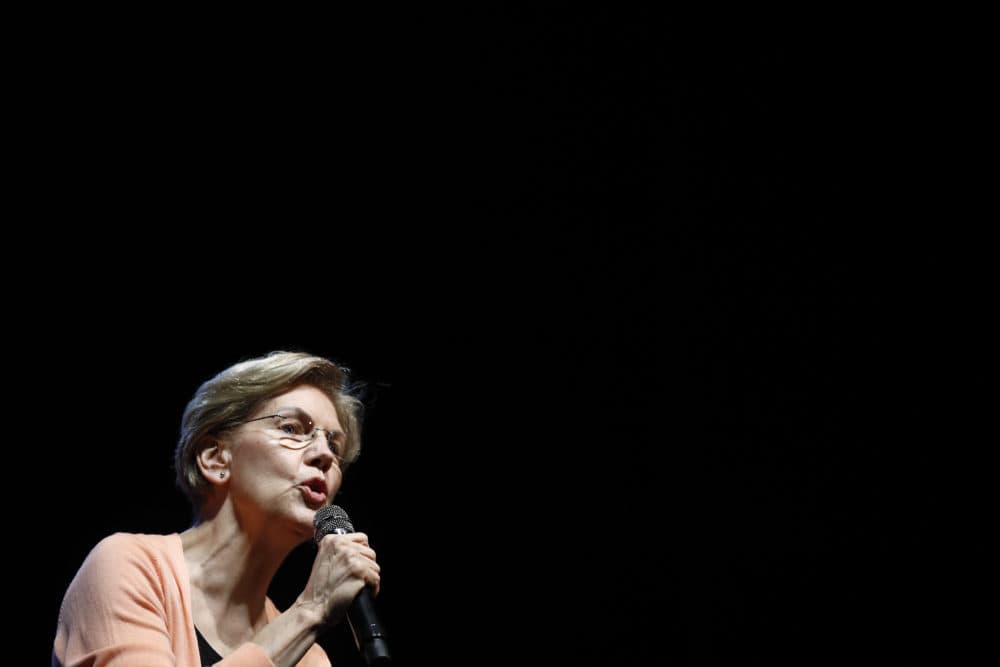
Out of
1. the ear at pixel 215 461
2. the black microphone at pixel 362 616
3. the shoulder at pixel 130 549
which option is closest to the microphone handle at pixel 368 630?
the black microphone at pixel 362 616

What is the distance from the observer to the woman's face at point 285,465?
6.36 feet

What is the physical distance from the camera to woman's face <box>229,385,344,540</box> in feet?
6.36

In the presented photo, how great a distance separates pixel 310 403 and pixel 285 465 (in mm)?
184

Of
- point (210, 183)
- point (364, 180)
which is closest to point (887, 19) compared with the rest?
point (364, 180)

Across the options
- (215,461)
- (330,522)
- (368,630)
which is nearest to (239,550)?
(215,461)

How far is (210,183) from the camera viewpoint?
10.4ft

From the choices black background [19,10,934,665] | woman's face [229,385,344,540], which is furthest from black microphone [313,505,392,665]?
black background [19,10,934,665]

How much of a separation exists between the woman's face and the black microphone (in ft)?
0.33

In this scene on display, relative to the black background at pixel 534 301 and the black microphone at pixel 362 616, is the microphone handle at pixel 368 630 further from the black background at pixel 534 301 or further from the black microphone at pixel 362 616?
the black background at pixel 534 301

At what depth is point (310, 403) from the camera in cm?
211

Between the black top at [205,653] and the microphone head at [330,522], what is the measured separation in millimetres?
295

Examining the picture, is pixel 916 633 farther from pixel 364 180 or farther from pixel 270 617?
pixel 364 180

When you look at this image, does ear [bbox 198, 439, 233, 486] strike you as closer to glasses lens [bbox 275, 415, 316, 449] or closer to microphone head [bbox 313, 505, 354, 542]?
glasses lens [bbox 275, 415, 316, 449]

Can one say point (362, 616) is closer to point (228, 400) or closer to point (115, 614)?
point (115, 614)
